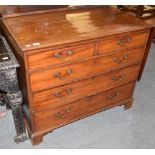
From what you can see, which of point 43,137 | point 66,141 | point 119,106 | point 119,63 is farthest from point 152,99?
point 43,137

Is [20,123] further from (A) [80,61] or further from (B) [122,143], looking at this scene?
(B) [122,143]

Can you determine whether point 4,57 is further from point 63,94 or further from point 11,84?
point 63,94

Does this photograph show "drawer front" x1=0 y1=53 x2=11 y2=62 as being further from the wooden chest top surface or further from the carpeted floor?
the carpeted floor

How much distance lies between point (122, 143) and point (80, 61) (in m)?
0.87

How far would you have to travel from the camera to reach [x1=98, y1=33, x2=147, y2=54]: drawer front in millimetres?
1656

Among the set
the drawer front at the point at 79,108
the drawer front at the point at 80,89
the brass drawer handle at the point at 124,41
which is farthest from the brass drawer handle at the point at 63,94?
the brass drawer handle at the point at 124,41

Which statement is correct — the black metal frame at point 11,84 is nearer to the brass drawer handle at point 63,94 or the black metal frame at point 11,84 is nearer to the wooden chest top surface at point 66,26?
the wooden chest top surface at point 66,26

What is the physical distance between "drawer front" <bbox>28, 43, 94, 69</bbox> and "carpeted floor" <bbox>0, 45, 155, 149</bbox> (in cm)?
80

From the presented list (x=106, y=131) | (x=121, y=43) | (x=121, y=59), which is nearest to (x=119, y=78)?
(x=121, y=59)

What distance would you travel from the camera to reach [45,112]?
178 centimetres

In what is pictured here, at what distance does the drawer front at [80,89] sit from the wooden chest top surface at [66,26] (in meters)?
0.40

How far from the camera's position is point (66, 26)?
163 cm

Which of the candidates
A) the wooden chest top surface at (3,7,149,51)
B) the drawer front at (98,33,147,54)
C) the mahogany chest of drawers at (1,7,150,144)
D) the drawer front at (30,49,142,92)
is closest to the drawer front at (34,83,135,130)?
the mahogany chest of drawers at (1,7,150,144)
